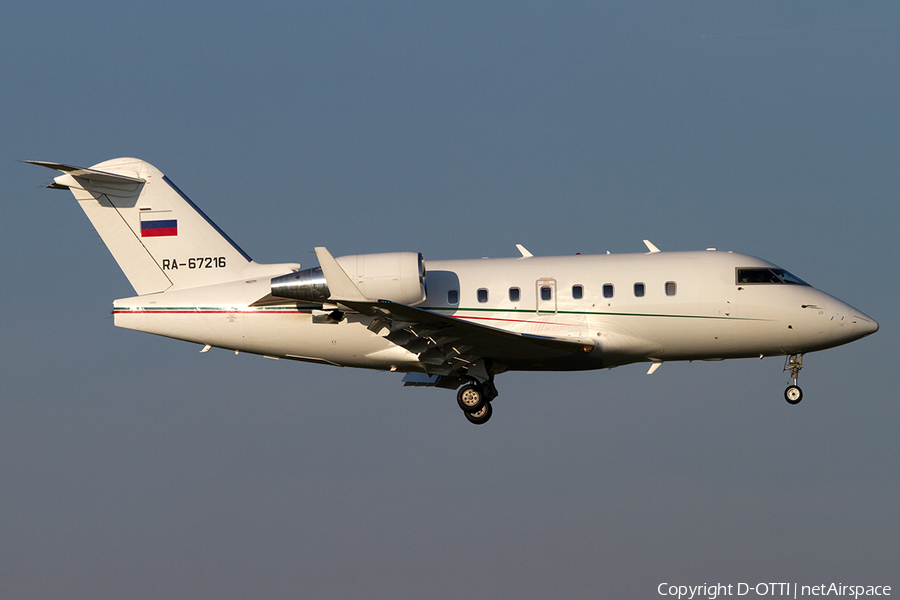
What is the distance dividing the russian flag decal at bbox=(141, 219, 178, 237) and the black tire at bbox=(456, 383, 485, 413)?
25.6ft

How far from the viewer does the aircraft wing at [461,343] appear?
20.0 metres

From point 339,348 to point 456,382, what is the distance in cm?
354

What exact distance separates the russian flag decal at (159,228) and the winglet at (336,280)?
270 inches

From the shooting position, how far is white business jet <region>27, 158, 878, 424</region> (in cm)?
2166

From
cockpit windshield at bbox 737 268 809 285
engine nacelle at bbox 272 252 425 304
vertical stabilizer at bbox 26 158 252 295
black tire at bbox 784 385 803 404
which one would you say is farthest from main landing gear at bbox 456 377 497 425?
black tire at bbox 784 385 803 404

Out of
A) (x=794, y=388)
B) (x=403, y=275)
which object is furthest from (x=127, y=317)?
(x=794, y=388)

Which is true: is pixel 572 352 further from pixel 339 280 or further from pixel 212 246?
pixel 212 246

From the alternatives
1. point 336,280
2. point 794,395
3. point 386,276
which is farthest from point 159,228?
point 794,395

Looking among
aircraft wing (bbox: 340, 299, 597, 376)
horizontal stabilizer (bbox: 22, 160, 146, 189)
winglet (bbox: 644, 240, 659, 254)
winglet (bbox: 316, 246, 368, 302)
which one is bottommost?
aircraft wing (bbox: 340, 299, 597, 376)

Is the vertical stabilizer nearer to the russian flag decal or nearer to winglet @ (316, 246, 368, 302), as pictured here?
the russian flag decal

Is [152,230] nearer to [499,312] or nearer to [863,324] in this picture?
[499,312]

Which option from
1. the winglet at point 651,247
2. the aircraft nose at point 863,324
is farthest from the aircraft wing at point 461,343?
the aircraft nose at point 863,324

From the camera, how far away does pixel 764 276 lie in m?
22.4

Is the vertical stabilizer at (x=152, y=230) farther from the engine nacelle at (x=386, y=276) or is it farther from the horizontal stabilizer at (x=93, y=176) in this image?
Answer: the engine nacelle at (x=386, y=276)
